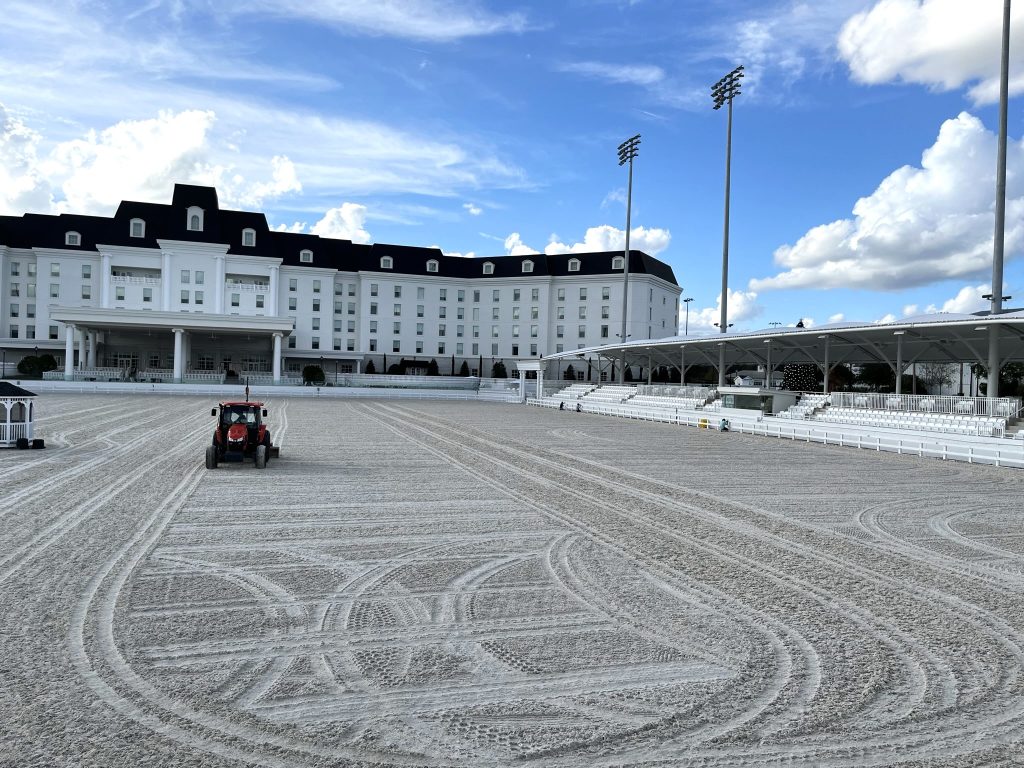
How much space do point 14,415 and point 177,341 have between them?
47.3m

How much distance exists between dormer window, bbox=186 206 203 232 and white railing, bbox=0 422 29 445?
214ft

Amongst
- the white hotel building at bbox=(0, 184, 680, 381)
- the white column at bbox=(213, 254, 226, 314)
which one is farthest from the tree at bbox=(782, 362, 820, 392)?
Result: the white column at bbox=(213, 254, 226, 314)

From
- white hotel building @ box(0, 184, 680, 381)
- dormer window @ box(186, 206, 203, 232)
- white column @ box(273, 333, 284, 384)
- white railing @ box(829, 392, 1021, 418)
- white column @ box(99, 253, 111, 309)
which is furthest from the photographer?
dormer window @ box(186, 206, 203, 232)

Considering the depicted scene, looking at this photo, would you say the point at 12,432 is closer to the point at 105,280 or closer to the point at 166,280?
the point at 166,280

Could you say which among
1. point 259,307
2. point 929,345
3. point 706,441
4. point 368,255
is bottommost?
point 706,441

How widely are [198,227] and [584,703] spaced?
83.5m

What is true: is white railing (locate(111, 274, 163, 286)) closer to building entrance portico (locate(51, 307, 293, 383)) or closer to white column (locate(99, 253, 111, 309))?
white column (locate(99, 253, 111, 309))

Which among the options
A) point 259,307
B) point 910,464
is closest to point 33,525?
point 910,464

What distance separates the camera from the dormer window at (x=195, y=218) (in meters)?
77.6

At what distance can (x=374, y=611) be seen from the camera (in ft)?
21.8

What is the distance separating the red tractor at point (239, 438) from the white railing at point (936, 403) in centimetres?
2611

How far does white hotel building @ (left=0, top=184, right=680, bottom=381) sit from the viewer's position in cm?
7494

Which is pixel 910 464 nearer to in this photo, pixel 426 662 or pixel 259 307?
pixel 426 662

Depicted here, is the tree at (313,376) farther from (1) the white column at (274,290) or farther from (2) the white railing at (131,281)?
(2) the white railing at (131,281)
